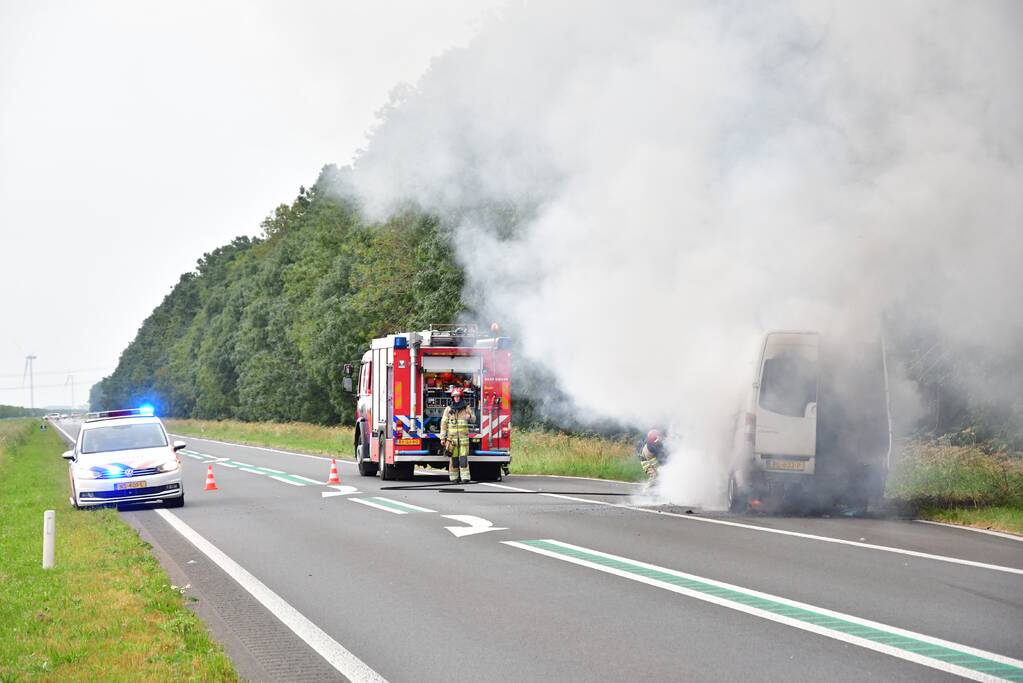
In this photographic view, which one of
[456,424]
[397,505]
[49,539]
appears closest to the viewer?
[49,539]

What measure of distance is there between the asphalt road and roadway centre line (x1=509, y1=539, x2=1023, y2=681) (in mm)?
23

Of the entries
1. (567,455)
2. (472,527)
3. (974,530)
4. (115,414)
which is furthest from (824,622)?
(567,455)

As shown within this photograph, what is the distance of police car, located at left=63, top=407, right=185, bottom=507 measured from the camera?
770 inches

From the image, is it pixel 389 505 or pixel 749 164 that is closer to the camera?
pixel 749 164

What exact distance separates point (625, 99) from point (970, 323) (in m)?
6.40

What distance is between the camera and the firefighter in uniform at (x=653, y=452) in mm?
19234

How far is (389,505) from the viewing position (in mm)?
18984

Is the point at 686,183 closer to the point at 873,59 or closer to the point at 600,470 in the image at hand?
the point at 873,59

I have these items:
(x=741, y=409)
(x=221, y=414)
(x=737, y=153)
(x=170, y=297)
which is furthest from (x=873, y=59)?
(x=170, y=297)

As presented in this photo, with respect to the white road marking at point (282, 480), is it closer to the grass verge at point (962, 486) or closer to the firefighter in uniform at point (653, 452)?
the firefighter in uniform at point (653, 452)

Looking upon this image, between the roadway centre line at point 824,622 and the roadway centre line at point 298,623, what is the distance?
2999 millimetres

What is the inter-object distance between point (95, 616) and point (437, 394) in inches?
632

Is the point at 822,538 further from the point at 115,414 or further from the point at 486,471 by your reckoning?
the point at 115,414

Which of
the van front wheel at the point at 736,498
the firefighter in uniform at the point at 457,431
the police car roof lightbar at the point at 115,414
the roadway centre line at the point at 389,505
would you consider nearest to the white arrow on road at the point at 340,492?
the roadway centre line at the point at 389,505
